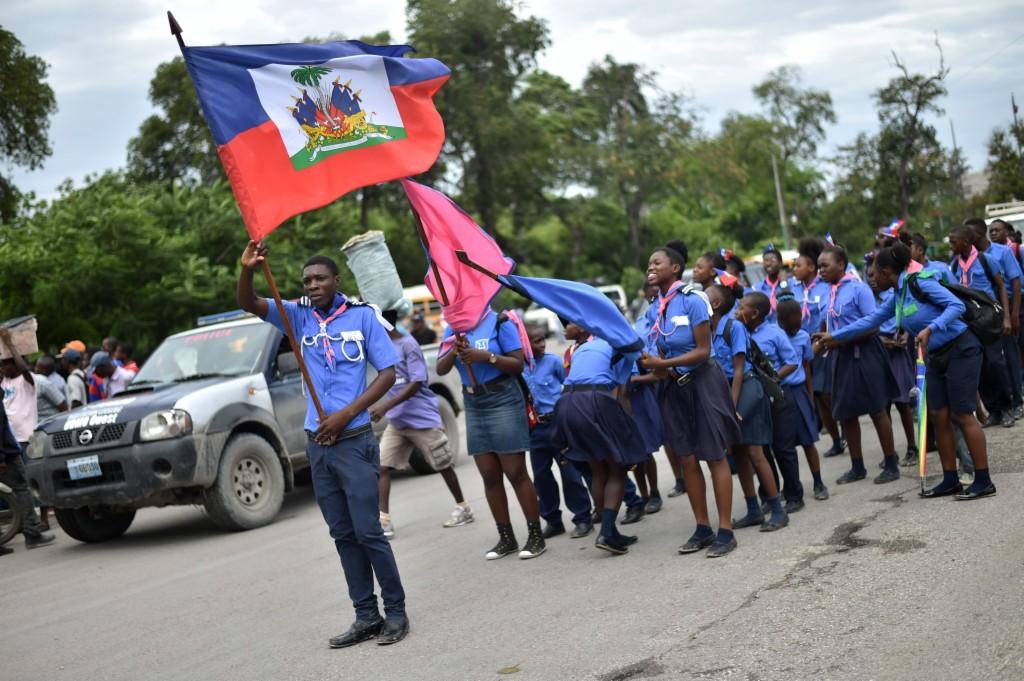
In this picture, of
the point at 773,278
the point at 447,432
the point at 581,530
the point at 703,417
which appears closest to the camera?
the point at 703,417

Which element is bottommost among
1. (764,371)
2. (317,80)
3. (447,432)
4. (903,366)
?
(447,432)

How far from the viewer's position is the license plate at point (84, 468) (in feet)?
33.2

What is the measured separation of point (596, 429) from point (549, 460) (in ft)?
3.29

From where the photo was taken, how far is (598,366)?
7.97 metres

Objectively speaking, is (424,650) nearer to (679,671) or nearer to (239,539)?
(679,671)

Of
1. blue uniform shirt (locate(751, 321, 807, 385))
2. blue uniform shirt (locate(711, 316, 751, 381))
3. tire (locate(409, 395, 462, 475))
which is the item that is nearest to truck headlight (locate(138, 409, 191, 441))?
tire (locate(409, 395, 462, 475))

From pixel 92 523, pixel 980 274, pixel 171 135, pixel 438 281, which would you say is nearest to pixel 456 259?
pixel 438 281

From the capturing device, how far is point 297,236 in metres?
27.2

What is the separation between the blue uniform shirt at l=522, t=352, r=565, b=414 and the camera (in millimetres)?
8758

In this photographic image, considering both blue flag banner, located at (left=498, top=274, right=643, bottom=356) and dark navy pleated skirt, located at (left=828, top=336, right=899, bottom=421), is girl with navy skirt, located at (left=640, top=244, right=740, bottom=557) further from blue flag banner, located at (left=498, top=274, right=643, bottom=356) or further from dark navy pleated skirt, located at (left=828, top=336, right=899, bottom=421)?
dark navy pleated skirt, located at (left=828, top=336, right=899, bottom=421)

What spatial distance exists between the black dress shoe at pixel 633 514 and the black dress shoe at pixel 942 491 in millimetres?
2132

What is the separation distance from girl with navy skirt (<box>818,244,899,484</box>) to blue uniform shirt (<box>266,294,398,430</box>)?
165 inches

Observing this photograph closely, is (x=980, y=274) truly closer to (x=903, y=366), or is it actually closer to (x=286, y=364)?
(x=903, y=366)

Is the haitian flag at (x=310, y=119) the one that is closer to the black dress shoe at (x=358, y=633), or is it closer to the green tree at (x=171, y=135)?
Answer: the black dress shoe at (x=358, y=633)
